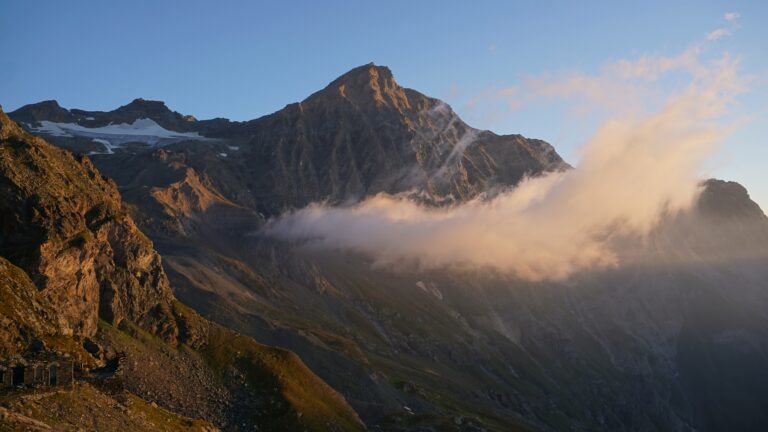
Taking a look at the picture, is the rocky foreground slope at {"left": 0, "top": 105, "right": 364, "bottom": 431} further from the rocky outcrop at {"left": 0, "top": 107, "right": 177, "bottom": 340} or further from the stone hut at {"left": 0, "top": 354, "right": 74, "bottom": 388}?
the stone hut at {"left": 0, "top": 354, "right": 74, "bottom": 388}

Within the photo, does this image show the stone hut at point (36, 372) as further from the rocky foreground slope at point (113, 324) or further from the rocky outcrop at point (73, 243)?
the rocky outcrop at point (73, 243)

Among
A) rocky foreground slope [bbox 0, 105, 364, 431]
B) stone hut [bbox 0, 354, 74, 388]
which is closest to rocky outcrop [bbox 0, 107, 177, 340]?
rocky foreground slope [bbox 0, 105, 364, 431]

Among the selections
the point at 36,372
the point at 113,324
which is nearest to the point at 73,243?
the point at 113,324

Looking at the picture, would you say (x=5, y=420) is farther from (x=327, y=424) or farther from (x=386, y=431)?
(x=386, y=431)

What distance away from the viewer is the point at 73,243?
99188 mm

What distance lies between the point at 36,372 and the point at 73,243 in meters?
44.7

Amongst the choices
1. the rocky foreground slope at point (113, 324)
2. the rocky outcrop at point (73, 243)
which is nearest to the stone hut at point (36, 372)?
the rocky foreground slope at point (113, 324)

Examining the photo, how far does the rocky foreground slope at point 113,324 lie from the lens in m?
73.5

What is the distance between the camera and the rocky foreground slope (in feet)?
241

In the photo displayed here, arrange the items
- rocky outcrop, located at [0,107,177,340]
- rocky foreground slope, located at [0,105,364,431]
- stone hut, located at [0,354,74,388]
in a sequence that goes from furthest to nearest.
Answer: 1. rocky outcrop, located at [0,107,177,340]
2. rocky foreground slope, located at [0,105,364,431]
3. stone hut, located at [0,354,74,388]

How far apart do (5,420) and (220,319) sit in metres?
136

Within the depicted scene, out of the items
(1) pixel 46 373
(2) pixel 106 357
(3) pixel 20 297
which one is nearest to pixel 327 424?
(2) pixel 106 357

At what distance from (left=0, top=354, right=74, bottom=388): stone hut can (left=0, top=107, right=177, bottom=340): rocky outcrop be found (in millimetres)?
23013

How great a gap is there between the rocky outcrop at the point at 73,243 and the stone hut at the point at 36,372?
2301cm
